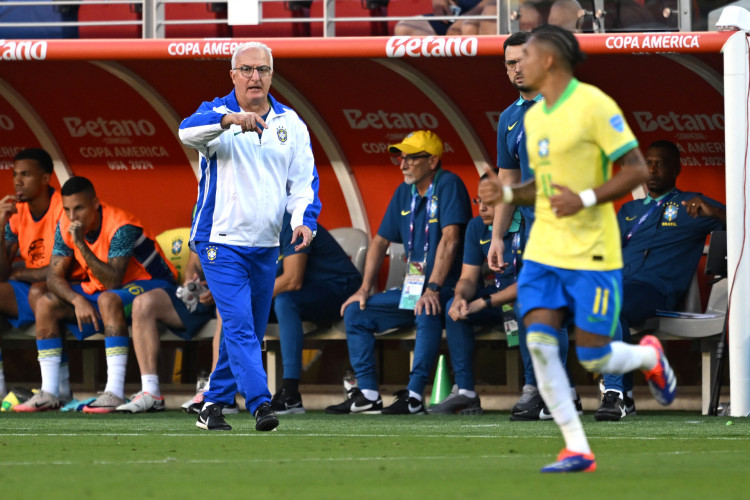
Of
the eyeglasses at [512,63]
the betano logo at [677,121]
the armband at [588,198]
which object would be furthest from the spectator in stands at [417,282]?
the armband at [588,198]

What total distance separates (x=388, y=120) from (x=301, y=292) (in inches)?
70.5

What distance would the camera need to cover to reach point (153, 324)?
31.2 feet

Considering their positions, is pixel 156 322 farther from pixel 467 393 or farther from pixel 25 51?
pixel 467 393

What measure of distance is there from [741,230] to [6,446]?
4.57 meters

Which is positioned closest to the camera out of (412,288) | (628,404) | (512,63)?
(512,63)

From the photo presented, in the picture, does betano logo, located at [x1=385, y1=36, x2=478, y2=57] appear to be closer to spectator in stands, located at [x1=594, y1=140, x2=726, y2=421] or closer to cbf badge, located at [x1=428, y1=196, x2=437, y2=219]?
cbf badge, located at [x1=428, y1=196, x2=437, y2=219]

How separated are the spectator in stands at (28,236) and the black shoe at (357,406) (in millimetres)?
2192

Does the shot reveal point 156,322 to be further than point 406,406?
Yes

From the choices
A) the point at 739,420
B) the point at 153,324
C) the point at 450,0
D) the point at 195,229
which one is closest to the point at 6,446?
the point at 195,229

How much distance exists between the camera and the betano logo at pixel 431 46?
877 cm

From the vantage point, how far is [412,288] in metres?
9.19

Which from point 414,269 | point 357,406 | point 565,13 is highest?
point 565,13

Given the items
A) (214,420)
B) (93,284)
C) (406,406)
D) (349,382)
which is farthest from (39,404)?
(214,420)

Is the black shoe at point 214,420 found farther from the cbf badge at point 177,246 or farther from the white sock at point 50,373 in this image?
the cbf badge at point 177,246
